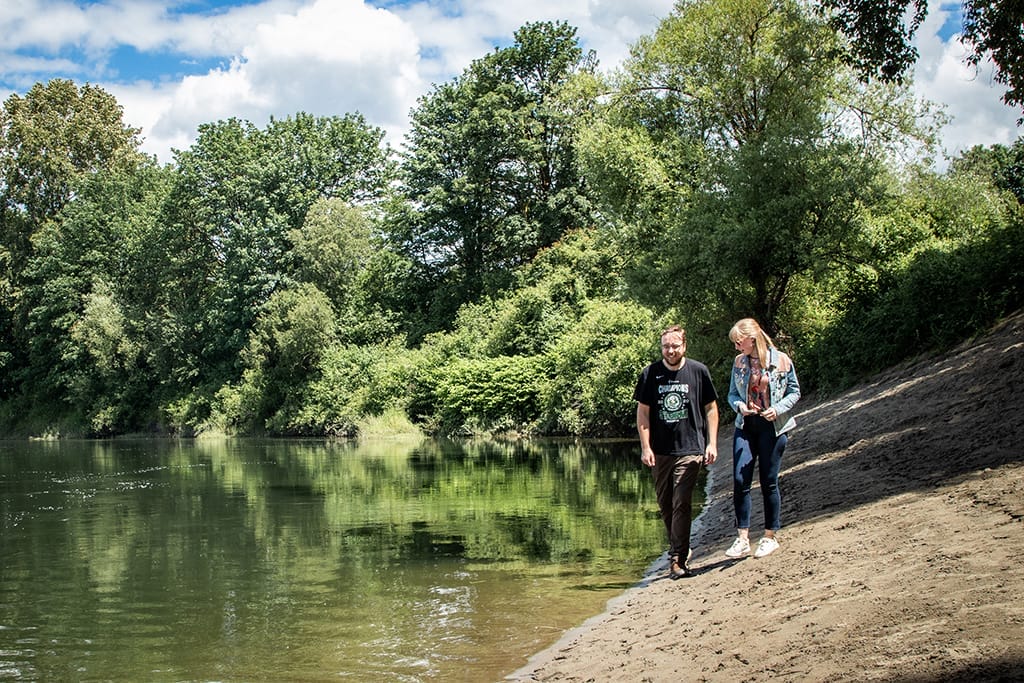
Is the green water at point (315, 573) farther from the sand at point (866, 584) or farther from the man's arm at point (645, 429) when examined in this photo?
the man's arm at point (645, 429)

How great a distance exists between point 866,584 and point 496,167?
4646cm

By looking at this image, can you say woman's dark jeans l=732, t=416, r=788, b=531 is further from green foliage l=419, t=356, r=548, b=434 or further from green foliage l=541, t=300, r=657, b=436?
green foliage l=419, t=356, r=548, b=434

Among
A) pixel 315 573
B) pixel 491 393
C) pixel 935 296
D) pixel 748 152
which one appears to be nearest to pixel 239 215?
pixel 491 393

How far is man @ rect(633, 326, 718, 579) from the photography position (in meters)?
8.84

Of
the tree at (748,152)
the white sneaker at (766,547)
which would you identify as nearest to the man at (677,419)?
the white sneaker at (766,547)

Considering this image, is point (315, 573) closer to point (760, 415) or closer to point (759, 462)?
point (759, 462)

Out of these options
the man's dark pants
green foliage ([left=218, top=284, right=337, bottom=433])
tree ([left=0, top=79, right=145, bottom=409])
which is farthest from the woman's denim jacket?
tree ([left=0, top=79, right=145, bottom=409])

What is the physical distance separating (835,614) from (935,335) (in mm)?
15140

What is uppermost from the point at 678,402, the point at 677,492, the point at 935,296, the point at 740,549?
the point at 935,296

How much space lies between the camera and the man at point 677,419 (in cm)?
884

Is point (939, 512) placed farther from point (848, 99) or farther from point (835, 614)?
point (848, 99)

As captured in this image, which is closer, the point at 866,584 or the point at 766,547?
the point at 866,584

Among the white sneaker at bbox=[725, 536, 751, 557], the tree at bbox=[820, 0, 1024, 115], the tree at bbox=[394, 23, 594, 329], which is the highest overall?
the tree at bbox=[394, 23, 594, 329]

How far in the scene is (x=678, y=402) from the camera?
8.87 meters
